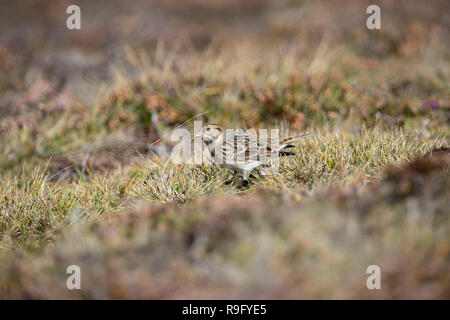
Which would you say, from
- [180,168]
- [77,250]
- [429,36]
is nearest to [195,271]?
[77,250]

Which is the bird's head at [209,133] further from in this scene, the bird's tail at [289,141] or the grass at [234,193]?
the bird's tail at [289,141]

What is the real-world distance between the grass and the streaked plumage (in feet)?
0.72

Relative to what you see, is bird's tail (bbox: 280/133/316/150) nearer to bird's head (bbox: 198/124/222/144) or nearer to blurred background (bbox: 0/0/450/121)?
bird's head (bbox: 198/124/222/144)

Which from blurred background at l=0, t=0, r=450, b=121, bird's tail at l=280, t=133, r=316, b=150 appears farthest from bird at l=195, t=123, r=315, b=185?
blurred background at l=0, t=0, r=450, b=121

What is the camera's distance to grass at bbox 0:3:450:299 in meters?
3.05

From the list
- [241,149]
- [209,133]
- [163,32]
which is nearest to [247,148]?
[241,149]

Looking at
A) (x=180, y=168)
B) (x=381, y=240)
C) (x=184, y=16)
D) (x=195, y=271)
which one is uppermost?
(x=184, y=16)

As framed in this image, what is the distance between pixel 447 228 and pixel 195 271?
175 centimetres

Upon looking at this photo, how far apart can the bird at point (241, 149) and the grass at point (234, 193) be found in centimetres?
21

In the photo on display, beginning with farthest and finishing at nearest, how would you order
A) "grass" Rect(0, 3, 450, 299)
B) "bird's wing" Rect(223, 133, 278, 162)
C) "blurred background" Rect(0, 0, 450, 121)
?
"blurred background" Rect(0, 0, 450, 121) < "bird's wing" Rect(223, 133, 278, 162) < "grass" Rect(0, 3, 450, 299)

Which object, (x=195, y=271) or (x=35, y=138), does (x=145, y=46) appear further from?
(x=195, y=271)

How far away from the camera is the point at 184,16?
19266mm

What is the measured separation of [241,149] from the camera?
4836 millimetres

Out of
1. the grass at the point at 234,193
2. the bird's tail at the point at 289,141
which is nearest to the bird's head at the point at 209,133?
the grass at the point at 234,193
